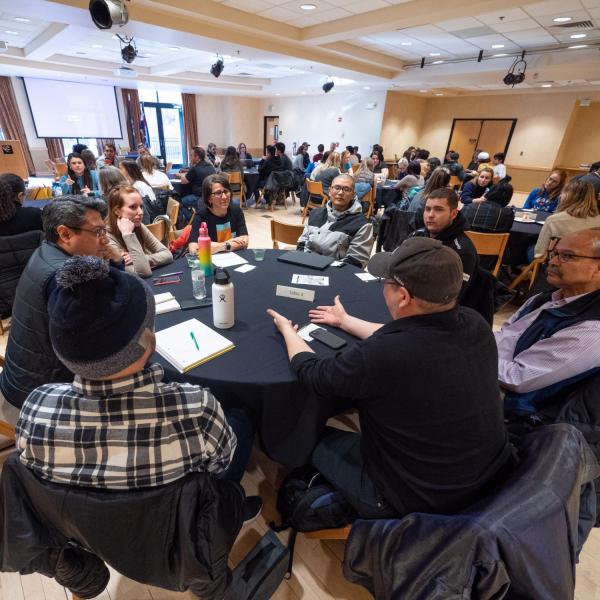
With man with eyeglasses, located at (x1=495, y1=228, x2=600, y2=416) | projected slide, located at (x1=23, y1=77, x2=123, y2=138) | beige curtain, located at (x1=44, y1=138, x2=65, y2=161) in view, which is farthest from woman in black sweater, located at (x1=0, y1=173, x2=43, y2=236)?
projected slide, located at (x1=23, y1=77, x2=123, y2=138)

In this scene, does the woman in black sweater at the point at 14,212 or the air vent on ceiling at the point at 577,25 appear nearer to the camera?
→ the woman in black sweater at the point at 14,212

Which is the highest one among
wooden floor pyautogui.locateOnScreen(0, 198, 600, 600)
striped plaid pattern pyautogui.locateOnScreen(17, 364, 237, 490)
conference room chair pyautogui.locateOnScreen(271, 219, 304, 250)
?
striped plaid pattern pyautogui.locateOnScreen(17, 364, 237, 490)

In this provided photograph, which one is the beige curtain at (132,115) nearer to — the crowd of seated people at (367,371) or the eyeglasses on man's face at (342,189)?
the eyeglasses on man's face at (342,189)

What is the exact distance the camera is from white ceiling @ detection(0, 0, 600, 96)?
4.30 m

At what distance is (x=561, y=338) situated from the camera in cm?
125

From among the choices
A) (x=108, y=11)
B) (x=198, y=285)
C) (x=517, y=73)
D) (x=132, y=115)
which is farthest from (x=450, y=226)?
(x=132, y=115)

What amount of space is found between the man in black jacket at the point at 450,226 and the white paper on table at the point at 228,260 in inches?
52.4

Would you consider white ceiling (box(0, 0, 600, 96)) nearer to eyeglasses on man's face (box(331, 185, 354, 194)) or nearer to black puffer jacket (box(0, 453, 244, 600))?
eyeglasses on man's face (box(331, 185, 354, 194))

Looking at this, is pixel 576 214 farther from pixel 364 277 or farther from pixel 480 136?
pixel 480 136

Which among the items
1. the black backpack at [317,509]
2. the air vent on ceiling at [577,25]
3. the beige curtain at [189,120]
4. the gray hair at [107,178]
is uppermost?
the air vent on ceiling at [577,25]

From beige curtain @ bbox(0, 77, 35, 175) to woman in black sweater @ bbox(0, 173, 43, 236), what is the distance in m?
9.70

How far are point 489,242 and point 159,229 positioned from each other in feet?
9.43

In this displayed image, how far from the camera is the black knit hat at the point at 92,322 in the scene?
73cm

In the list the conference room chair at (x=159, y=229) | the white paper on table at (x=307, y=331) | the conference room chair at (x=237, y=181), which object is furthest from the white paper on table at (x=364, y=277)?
the conference room chair at (x=237, y=181)
